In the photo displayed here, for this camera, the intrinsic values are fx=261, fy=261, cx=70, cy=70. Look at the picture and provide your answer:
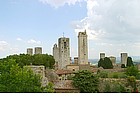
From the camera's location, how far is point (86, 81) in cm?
251

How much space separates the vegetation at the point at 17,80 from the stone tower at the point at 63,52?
0.86 feet

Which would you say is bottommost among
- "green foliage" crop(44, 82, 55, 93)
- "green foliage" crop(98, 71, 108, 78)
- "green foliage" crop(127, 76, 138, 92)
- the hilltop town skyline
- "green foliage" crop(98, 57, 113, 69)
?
"green foliage" crop(44, 82, 55, 93)

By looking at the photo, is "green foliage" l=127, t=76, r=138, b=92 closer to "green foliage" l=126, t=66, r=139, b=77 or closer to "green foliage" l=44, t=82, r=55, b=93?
"green foliage" l=126, t=66, r=139, b=77

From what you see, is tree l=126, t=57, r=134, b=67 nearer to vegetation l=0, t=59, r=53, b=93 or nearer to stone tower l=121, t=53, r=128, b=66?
stone tower l=121, t=53, r=128, b=66

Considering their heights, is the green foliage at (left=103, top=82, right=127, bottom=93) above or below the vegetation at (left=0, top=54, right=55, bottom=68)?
below

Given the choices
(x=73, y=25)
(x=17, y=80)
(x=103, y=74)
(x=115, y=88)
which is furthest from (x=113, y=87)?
(x=17, y=80)

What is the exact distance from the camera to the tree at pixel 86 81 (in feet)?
8.25

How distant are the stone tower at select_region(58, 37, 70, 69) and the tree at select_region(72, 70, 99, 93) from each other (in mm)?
179

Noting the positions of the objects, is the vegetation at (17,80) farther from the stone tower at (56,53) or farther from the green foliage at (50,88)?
the stone tower at (56,53)

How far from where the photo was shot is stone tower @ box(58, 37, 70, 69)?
260 centimetres

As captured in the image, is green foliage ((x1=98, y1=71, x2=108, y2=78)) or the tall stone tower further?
the tall stone tower

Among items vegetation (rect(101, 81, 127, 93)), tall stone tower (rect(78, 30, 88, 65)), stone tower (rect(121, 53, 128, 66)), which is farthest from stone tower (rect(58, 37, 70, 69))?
stone tower (rect(121, 53, 128, 66))

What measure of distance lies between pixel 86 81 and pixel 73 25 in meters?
0.58
